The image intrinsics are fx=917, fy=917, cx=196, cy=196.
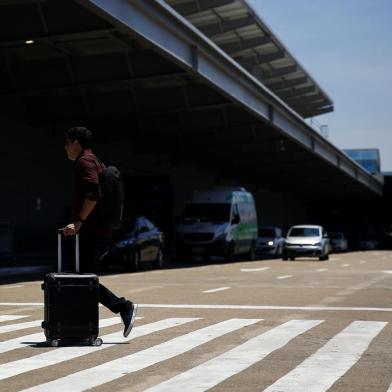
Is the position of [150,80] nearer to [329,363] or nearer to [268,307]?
[268,307]

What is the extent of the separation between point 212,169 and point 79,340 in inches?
2063

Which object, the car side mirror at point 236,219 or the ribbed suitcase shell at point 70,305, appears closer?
the ribbed suitcase shell at point 70,305

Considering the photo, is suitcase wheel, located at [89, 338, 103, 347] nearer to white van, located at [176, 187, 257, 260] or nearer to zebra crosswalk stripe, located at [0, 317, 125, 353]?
zebra crosswalk stripe, located at [0, 317, 125, 353]

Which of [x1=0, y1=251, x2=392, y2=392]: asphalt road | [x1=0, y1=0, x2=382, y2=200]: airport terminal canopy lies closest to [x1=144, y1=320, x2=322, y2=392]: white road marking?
[x1=0, y1=251, x2=392, y2=392]: asphalt road

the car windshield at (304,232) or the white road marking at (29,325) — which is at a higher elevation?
the car windshield at (304,232)

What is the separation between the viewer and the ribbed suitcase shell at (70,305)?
8375 mm

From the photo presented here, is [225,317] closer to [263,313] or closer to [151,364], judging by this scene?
[263,313]

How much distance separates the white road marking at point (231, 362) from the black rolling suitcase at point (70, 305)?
133 centimetres

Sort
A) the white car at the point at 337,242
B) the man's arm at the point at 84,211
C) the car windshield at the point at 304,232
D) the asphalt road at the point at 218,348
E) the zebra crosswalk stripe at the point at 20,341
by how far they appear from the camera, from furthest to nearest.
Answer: the white car at the point at 337,242 < the car windshield at the point at 304,232 < the zebra crosswalk stripe at the point at 20,341 < the man's arm at the point at 84,211 < the asphalt road at the point at 218,348

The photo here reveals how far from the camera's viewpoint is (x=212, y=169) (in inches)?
2398

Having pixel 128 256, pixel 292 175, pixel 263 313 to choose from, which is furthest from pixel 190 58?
pixel 292 175

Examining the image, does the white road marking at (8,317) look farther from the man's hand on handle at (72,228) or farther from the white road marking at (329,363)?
the white road marking at (329,363)

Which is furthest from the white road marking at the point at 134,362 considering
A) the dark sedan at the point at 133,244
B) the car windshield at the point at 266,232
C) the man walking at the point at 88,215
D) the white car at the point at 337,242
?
the white car at the point at 337,242

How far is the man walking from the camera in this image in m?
8.31
